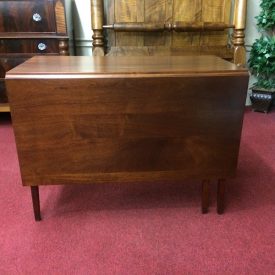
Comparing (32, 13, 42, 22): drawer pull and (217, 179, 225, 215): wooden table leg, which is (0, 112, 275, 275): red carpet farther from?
(32, 13, 42, 22): drawer pull

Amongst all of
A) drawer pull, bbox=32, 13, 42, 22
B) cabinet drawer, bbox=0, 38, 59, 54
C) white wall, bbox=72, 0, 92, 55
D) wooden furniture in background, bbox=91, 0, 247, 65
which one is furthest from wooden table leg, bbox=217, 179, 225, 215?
white wall, bbox=72, 0, 92, 55

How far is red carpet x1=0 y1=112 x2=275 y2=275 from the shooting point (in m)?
0.99

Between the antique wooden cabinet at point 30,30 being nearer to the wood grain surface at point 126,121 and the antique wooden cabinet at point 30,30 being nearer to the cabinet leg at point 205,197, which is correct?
the wood grain surface at point 126,121

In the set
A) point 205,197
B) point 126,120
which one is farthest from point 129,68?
point 205,197

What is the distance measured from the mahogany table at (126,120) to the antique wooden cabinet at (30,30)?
99 cm

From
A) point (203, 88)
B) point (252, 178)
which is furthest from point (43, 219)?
point (252, 178)

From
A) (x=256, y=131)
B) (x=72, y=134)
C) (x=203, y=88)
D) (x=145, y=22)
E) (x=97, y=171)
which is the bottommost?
(x=256, y=131)

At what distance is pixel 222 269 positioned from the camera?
973mm

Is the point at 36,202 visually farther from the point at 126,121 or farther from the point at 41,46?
the point at 41,46

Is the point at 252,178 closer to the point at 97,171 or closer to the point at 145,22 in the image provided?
the point at 97,171

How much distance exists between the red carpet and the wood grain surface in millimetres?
206

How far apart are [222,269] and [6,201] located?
0.95 metres

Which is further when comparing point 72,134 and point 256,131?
point 256,131

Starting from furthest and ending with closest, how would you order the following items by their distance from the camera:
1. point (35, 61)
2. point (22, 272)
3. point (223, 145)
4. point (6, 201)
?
point (6, 201), point (35, 61), point (223, 145), point (22, 272)
